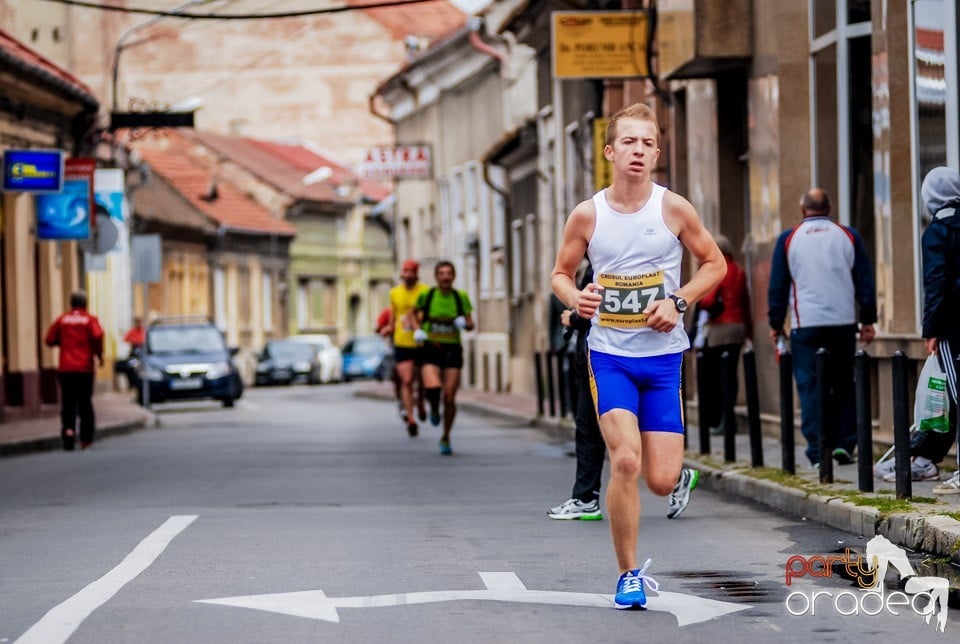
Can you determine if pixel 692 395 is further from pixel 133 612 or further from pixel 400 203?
pixel 400 203

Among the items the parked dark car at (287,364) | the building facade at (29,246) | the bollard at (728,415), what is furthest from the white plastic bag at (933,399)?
the parked dark car at (287,364)

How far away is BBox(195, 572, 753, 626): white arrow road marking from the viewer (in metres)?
7.72

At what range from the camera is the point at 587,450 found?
1195cm

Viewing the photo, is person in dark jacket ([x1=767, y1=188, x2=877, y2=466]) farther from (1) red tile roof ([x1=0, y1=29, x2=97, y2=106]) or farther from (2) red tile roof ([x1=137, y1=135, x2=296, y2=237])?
(2) red tile roof ([x1=137, y1=135, x2=296, y2=237])

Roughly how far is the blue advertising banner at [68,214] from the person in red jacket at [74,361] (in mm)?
7176

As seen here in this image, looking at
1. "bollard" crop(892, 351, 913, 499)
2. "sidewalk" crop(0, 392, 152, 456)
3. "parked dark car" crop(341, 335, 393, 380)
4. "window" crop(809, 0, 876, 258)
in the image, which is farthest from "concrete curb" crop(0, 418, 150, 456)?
"parked dark car" crop(341, 335, 393, 380)

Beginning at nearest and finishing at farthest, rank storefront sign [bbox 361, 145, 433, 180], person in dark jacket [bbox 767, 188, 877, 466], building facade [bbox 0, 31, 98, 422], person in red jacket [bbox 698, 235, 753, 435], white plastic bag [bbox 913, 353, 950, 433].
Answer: white plastic bag [bbox 913, 353, 950, 433], person in dark jacket [bbox 767, 188, 877, 466], person in red jacket [bbox 698, 235, 753, 435], building facade [bbox 0, 31, 98, 422], storefront sign [bbox 361, 145, 433, 180]

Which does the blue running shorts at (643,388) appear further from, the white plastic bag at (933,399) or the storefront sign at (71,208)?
the storefront sign at (71,208)

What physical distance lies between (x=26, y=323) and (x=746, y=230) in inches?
583

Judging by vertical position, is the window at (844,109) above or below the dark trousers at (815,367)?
above

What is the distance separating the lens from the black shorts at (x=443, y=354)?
65.1 ft

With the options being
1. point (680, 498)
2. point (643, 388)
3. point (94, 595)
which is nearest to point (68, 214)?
point (680, 498)

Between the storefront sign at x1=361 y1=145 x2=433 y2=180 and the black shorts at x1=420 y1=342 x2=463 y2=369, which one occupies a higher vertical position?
the storefront sign at x1=361 y1=145 x2=433 y2=180

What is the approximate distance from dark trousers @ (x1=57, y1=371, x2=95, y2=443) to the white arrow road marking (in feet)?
49.9
